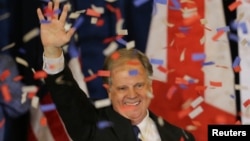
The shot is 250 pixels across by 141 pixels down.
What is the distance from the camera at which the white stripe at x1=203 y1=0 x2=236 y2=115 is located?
54.0 inches

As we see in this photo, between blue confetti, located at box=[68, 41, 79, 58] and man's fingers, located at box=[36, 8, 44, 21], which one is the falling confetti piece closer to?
blue confetti, located at box=[68, 41, 79, 58]

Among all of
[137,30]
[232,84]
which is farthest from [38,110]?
[232,84]

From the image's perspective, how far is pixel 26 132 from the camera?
4.40ft

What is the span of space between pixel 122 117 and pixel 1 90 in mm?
324

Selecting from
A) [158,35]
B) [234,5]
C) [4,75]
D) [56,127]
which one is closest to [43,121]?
[56,127]

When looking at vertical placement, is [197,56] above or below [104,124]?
above

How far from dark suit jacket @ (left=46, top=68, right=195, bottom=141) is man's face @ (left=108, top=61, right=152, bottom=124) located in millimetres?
23

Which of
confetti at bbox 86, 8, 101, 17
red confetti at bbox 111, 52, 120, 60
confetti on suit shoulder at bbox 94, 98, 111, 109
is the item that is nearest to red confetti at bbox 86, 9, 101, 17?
confetti at bbox 86, 8, 101, 17

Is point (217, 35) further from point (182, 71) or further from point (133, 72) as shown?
point (133, 72)

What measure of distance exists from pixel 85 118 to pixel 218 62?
0.39 metres

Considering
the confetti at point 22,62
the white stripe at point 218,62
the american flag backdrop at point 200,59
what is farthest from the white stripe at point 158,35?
the confetti at point 22,62

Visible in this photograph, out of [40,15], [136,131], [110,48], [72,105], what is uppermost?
[40,15]

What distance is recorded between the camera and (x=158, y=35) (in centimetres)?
137

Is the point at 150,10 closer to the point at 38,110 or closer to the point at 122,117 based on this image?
the point at 122,117
